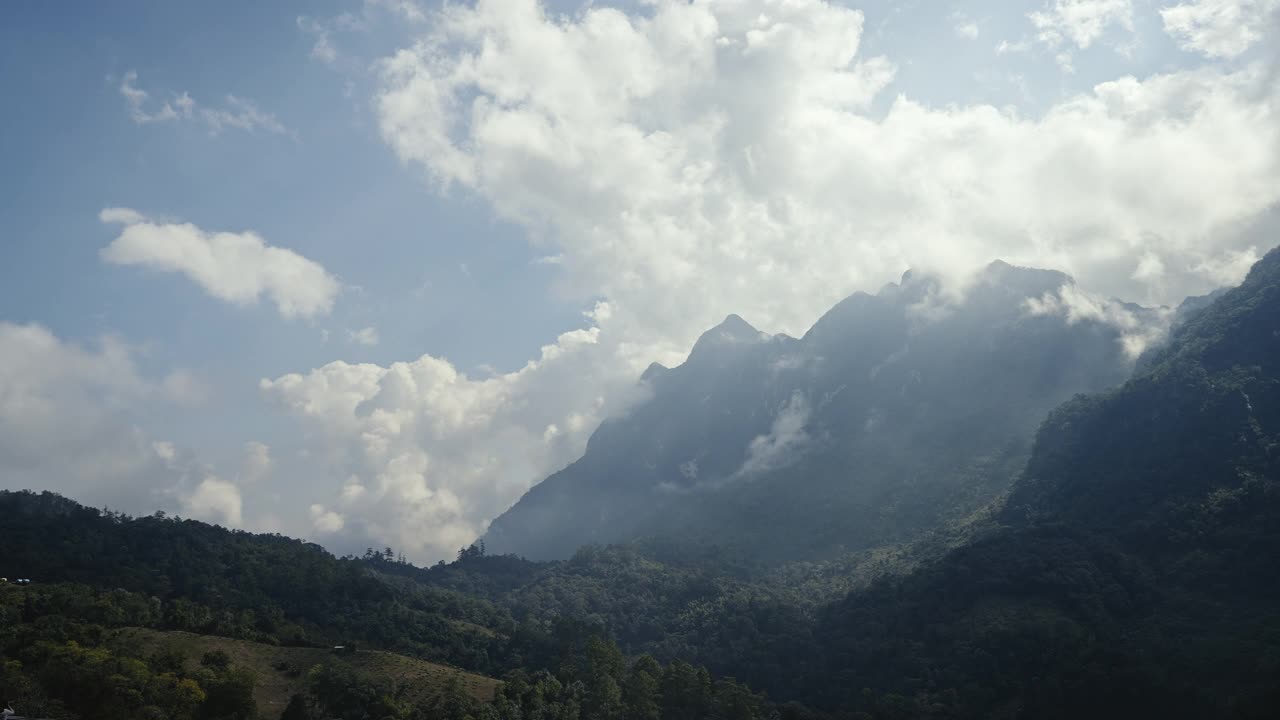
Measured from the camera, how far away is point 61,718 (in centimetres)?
8144

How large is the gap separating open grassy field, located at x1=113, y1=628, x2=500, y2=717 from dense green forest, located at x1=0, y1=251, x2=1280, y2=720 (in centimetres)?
199

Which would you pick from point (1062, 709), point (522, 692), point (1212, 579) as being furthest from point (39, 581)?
point (1212, 579)

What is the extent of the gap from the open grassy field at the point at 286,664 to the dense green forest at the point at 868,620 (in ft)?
6.52

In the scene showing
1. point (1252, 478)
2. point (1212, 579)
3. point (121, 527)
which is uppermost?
point (121, 527)

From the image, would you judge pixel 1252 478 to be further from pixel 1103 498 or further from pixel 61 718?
pixel 61 718

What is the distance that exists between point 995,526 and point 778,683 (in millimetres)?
67641

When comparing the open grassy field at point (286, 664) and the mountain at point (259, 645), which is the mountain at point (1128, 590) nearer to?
the mountain at point (259, 645)

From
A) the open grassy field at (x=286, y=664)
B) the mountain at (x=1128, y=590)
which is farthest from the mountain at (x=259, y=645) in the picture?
the mountain at (x=1128, y=590)

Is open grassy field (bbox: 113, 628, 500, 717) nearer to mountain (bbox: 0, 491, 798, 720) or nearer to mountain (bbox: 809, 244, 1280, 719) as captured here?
mountain (bbox: 0, 491, 798, 720)

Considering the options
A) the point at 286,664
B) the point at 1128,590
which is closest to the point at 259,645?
the point at 286,664

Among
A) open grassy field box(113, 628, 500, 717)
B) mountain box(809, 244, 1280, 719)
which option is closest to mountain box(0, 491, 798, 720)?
open grassy field box(113, 628, 500, 717)

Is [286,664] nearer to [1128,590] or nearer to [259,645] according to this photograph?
[259,645]

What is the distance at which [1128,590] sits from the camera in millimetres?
151625

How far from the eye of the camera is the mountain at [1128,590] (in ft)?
396
